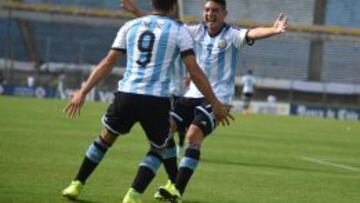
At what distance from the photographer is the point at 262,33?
29.8 feet

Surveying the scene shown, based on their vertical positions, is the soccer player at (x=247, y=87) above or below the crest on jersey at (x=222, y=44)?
below

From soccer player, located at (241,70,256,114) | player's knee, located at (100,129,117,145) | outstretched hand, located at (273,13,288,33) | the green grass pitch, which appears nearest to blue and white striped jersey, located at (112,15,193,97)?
player's knee, located at (100,129,117,145)

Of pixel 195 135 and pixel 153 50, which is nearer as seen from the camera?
pixel 153 50

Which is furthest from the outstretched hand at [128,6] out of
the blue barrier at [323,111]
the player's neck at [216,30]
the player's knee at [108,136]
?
the blue barrier at [323,111]

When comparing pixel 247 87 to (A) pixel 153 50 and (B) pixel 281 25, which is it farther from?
(A) pixel 153 50

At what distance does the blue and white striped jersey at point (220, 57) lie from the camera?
955 cm

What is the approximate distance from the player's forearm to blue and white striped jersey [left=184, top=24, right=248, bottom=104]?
182mm

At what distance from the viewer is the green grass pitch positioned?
359 inches

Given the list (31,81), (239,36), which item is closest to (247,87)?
(31,81)

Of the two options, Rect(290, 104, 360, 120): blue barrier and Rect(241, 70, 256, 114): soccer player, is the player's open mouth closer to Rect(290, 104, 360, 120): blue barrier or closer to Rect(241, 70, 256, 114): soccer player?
Rect(241, 70, 256, 114): soccer player

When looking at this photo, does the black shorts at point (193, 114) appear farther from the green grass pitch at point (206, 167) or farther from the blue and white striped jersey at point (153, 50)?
the blue and white striped jersey at point (153, 50)

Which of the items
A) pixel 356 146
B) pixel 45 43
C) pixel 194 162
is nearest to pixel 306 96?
pixel 45 43

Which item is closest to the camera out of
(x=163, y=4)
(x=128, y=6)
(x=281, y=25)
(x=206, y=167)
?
(x=163, y=4)

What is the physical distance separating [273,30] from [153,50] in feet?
5.98
